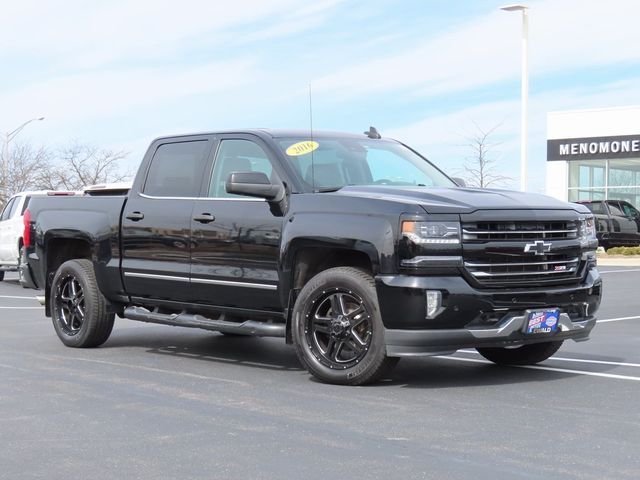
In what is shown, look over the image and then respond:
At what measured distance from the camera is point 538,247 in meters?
7.77

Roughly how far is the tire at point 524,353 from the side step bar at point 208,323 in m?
1.73

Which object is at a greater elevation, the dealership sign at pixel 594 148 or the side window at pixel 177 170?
the dealership sign at pixel 594 148

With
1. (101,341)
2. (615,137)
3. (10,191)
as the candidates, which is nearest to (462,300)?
(101,341)

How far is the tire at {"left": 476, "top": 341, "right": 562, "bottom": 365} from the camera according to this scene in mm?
8795

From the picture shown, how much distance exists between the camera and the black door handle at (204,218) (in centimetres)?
880

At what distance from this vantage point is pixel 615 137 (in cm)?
4628

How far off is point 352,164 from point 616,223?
27.9m

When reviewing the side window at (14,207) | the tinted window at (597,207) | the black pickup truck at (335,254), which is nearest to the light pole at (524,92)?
the tinted window at (597,207)

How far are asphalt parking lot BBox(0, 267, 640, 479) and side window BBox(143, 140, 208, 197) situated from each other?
1476 millimetres

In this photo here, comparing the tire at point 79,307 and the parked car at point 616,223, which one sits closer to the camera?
the tire at point 79,307

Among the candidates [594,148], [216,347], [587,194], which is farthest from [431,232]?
[587,194]

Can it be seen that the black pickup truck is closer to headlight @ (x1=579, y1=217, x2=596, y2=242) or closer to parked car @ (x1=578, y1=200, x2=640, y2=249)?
headlight @ (x1=579, y1=217, x2=596, y2=242)

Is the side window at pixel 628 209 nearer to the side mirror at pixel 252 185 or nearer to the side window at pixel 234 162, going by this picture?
the side window at pixel 234 162

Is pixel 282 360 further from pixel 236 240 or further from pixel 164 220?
pixel 164 220
